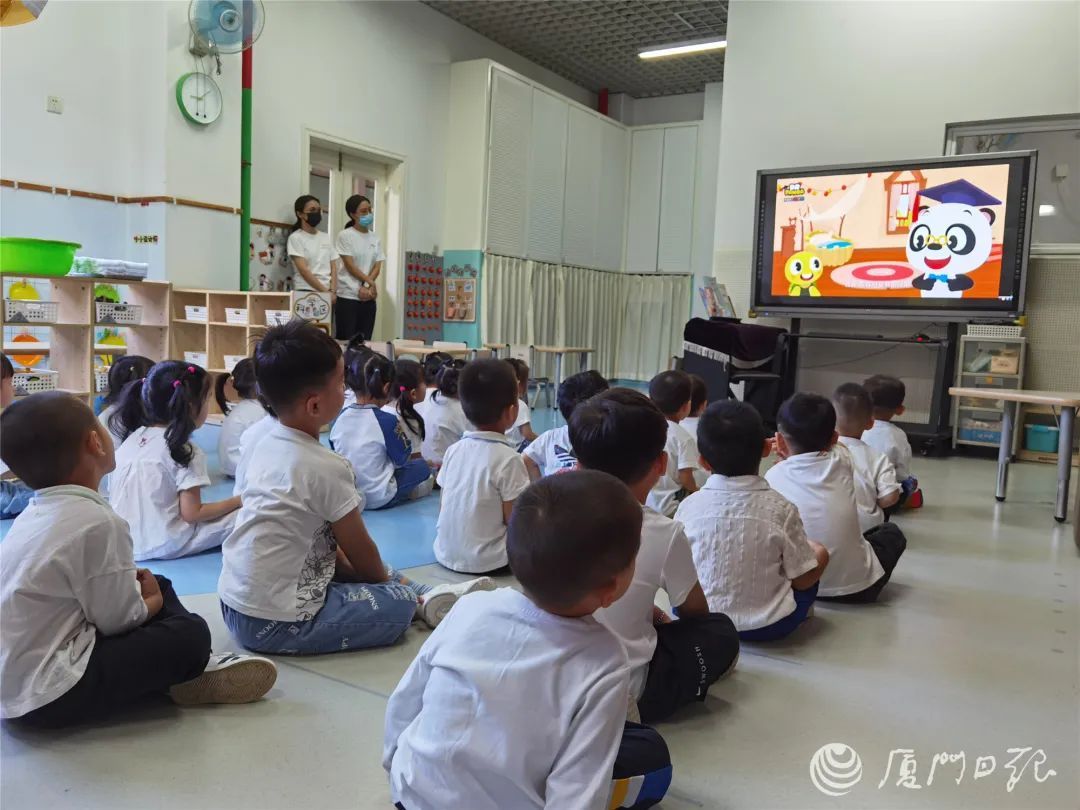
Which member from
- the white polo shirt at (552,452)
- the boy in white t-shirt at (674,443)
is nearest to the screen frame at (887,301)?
the boy in white t-shirt at (674,443)

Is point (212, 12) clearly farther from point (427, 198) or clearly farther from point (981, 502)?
point (981, 502)

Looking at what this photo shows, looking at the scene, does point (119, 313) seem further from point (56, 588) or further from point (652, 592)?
point (652, 592)

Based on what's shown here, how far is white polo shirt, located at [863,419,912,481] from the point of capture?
136 inches

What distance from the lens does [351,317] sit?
21.4 feet

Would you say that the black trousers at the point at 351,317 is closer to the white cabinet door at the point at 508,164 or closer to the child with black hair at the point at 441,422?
the white cabinet door at the point at 508,164

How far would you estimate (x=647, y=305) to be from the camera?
9.70 meters

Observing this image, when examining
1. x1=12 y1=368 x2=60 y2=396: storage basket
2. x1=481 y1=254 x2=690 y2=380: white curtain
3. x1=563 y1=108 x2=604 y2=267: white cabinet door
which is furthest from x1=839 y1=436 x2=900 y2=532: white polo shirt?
x1=563 y1=108 x2=604 y2=267: white cabinet door

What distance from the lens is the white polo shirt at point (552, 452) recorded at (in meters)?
2.63

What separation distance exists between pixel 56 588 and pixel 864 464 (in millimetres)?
2378

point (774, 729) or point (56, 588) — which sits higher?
point (56, 588)

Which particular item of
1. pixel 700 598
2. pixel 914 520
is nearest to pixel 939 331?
pixel 914 520

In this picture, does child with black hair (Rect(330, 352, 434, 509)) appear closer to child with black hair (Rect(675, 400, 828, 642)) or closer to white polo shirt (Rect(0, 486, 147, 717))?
child with black hair (Rect(675, 400, 828, 642))

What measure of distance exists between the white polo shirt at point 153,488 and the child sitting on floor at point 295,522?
2.58ft
